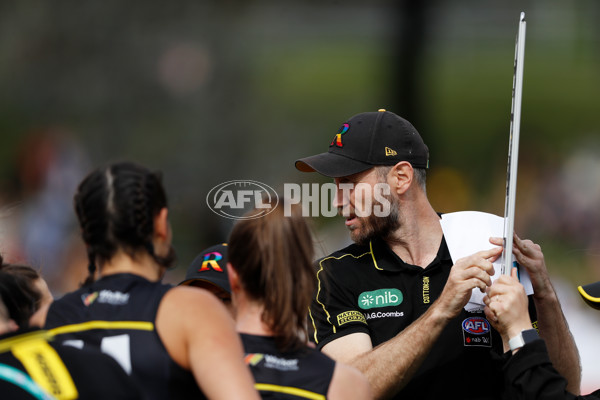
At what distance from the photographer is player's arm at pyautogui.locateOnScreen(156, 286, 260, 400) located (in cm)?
138

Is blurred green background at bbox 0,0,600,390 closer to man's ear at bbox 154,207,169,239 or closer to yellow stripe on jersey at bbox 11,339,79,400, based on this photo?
man's ear at bbox 154,207,169,239

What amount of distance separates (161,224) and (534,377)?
95 centimetres

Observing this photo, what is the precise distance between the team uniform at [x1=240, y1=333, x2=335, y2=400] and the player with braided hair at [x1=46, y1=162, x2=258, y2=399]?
0.51 feet

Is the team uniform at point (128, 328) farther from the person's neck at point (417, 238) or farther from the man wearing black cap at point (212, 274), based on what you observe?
the person's neck at point (417, 238)

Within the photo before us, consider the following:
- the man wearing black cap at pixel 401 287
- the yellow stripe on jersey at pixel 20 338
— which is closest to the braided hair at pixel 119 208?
the yellow stripe on jersey at pixel 20 338

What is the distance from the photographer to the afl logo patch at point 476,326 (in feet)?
7.18

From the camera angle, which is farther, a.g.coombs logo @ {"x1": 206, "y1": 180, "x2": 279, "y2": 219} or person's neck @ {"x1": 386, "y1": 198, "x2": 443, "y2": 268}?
person's neck @ {"x1": 386, "y1": 198, "x2": 443, "y2": 268}

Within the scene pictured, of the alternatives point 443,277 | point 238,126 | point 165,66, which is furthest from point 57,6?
point 443,277

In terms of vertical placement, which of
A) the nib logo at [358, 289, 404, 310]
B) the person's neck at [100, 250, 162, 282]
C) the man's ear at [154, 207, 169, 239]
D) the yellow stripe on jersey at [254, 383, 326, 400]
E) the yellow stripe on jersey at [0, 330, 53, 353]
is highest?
the man's ear at [154, 207, 169, 239]

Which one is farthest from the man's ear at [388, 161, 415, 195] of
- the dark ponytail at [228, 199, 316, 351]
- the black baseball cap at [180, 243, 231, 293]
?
the dark ponytail at [228, 199, 316, 351]

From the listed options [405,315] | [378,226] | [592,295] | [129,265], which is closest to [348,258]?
[378,226]

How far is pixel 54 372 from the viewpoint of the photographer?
1239 millimetres

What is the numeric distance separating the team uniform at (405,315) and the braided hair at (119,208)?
85cm

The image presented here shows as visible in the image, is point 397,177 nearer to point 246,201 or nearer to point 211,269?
point 211,269
